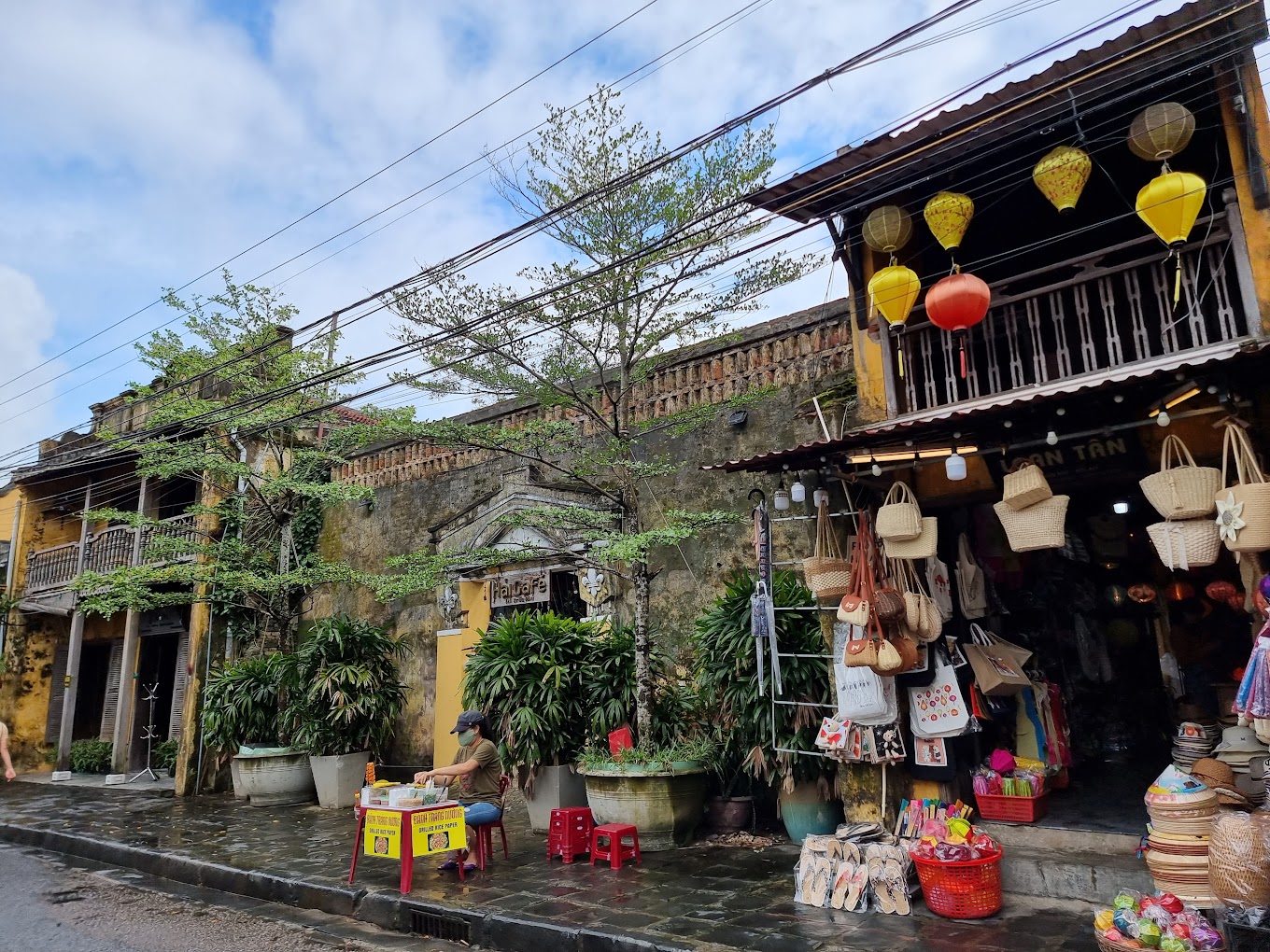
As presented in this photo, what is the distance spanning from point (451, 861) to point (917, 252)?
6.71 meters

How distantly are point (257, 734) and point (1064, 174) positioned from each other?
12036 millimetres

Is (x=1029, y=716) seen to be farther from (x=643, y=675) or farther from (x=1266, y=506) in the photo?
(x=643, y=675)

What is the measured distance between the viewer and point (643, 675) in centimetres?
831

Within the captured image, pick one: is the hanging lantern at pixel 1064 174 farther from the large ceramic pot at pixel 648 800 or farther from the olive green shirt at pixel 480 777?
the olive green shirt at pixel 480 777

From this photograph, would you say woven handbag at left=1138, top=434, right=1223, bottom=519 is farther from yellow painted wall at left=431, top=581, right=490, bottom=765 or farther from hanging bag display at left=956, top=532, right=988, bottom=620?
yellow painted wall at left=431, top=581, right=490, bottom=765

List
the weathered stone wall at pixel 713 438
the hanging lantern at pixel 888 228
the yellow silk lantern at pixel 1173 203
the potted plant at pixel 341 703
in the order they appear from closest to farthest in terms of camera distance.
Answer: the yellow silk lantern at pixel 1173 203 < the hanging lantern at pixel 888 228 < the weathered stone wall at pixel 713 438 < the potted plant at pixel 341 703

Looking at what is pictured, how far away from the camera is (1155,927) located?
4457mm

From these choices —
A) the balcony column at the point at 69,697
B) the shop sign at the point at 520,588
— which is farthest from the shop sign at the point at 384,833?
the balcony column at the point at 69,697

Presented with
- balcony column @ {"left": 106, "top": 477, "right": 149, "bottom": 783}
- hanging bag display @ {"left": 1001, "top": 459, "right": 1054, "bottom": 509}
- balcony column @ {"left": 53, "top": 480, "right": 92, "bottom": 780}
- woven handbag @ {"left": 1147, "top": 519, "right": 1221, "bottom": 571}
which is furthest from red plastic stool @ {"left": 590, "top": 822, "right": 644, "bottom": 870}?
balcony column @ {"left": 53, "top": 480, "right": 92, "bottom": 780}

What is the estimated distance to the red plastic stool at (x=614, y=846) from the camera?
734 cm

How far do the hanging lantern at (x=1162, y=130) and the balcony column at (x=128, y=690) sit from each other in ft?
52.2

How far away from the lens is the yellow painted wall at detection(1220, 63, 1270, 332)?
569 cm

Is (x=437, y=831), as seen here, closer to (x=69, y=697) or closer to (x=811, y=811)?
(x=811, y=811)

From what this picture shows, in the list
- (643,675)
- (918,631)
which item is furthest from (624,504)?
(918,631)
